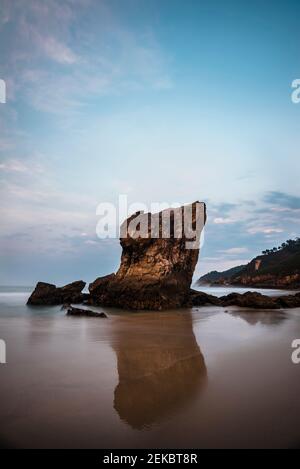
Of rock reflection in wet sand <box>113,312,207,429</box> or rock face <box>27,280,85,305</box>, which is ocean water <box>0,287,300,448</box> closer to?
rock reflection in wet sand <box>113,312,207,429</box>

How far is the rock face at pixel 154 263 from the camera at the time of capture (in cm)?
2131

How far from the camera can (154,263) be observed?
878 inches

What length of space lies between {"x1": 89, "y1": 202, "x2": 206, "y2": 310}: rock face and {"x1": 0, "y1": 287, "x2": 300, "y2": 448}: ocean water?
1233cm

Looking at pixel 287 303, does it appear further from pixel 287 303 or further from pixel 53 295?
pixel 53 295

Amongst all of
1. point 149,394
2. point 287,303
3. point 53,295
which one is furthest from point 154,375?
point 53,295

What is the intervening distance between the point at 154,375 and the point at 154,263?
16569mm

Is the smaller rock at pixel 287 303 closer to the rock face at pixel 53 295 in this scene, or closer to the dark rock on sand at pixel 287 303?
the dark rock on sand at pixel 287 303

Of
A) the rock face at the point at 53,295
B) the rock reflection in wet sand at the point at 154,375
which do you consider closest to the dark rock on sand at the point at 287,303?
the rock reflection in wet sand at the point at 154,375

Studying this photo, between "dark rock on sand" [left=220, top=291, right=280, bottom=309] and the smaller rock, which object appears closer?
"dark rock on sand" [left=220, top=291, right=280, bottom=309]

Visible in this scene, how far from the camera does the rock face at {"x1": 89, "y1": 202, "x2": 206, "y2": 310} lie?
21.3 m

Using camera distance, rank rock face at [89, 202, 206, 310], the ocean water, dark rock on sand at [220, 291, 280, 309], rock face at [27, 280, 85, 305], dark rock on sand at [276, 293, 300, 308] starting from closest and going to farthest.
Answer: the ocean water
dark rock on sand at [220, 291, 280, 309]
rock face at [89, 202, 206, 310]
dark rock on sand at [276, 293, 300, 308]
rock face at [27, 280, 85, 305]

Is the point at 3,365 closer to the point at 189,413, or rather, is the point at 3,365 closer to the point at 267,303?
the point at 189,413

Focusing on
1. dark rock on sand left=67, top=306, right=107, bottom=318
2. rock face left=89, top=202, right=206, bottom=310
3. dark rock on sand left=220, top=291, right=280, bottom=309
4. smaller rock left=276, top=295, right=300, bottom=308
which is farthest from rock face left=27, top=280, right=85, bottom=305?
smaller rock left=276, top=295, right=300, bottom=308

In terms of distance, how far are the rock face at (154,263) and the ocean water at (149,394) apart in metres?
12.3
